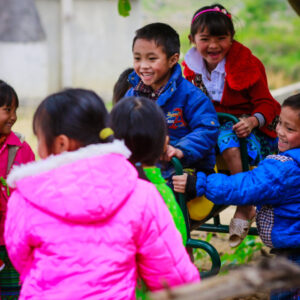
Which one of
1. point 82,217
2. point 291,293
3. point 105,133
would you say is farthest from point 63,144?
point 291,293

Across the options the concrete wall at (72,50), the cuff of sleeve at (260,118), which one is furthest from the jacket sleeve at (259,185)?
the concrete wall at (72,50)

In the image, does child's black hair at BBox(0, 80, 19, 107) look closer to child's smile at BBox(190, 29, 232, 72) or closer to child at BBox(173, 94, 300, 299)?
child at BBox(173, 94, 300, 299)

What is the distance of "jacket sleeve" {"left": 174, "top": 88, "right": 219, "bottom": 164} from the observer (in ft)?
9.33

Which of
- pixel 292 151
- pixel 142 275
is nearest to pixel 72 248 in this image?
pixel 142 275

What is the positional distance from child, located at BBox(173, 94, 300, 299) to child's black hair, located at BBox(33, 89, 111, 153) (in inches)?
35.9

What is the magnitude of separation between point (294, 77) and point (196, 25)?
41.0 ft

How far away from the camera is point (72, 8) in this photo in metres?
12.7

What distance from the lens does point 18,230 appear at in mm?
1797

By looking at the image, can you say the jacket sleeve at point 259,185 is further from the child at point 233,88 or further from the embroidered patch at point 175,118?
the child at point 233,88

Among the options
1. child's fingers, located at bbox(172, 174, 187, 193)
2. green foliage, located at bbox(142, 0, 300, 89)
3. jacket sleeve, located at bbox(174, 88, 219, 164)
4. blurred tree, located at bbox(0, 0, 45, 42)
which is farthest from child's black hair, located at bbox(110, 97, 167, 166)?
green foliage, located at bbox(142, 0, 300, 89)

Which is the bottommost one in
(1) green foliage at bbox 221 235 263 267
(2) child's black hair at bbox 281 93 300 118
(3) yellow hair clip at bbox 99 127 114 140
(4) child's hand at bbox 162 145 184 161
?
(1) green foliage at bbox 221 235 263 267

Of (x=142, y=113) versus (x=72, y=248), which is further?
(x=142, y=113)

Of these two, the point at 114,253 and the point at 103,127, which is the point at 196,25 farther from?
the point at 114,253

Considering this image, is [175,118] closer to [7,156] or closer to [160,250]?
[7,156]
